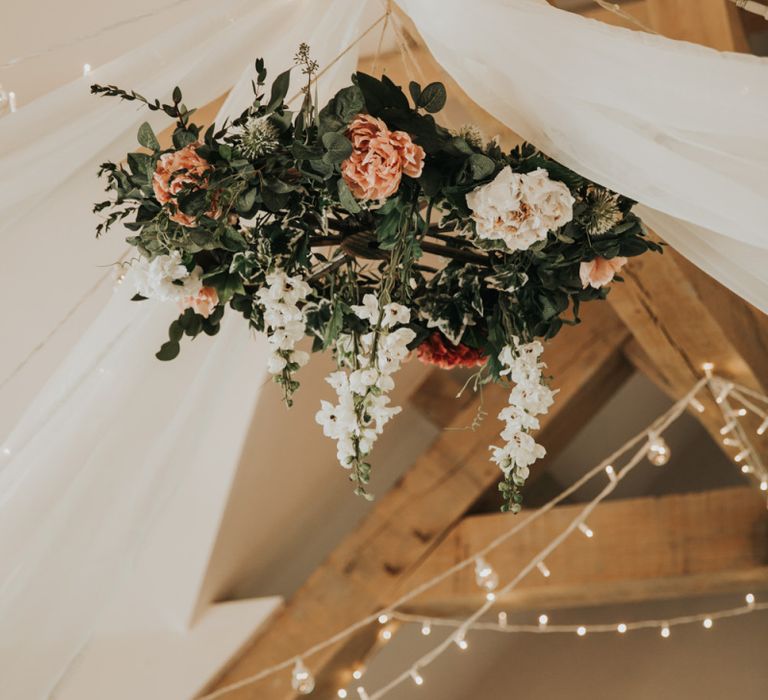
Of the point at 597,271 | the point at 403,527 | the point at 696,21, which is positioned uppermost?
the point at 696,21

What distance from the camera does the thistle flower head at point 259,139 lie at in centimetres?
107

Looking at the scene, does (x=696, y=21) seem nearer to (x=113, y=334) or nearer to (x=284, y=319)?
(x=284, y=319)

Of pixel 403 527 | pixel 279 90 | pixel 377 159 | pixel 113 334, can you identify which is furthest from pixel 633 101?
pixel 403 527

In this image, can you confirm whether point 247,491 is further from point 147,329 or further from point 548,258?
point 548,258

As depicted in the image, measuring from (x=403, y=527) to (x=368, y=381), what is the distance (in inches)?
64.7

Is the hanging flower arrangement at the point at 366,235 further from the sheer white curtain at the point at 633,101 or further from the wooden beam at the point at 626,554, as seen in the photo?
the wooden beam at the point at 626,554

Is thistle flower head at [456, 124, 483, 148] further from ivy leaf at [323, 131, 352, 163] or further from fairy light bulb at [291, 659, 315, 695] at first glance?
fairy light bulb at [291, 659, 315, 695]

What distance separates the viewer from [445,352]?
1.35 m

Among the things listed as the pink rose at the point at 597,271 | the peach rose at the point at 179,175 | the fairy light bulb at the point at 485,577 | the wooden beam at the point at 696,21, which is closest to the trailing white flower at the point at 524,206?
the pink rose at the point at 597,271

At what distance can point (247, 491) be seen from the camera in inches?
103

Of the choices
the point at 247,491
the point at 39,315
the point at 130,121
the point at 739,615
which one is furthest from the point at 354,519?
the point at 130,121

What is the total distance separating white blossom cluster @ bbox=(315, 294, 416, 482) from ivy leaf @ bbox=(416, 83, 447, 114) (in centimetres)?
24

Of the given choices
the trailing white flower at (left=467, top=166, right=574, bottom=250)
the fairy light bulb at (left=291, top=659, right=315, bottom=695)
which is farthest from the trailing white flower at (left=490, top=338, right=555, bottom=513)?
the fairy light bulb at (left=291, top=659, right=315, bottom=695)

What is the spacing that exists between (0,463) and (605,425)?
248cm
